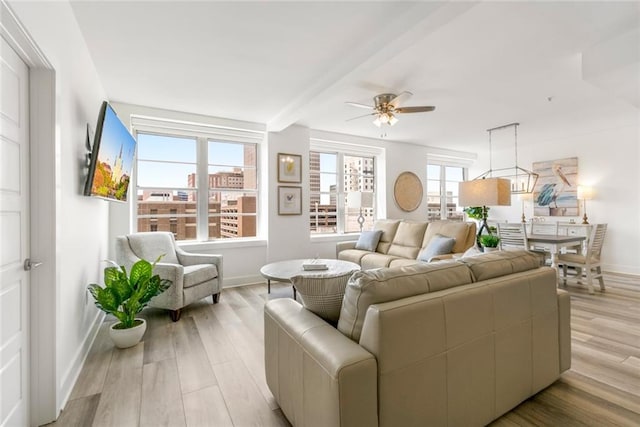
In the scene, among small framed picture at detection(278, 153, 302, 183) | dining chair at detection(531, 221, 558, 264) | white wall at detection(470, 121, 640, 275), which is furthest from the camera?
dining chair at detection(531, 221, 558, 264)

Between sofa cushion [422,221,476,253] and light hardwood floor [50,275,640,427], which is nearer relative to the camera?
light hardwood floor [50,275,640,427]

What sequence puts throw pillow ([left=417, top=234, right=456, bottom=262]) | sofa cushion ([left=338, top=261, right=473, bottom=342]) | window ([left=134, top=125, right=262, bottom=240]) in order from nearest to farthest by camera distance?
sofa cushion ([left=338, top=261, right=473, bottom=342])
throw pillow ([left=417, top=234, right=456, bottom=262])
window ([left=134, top=125, right=262, bottom=240])

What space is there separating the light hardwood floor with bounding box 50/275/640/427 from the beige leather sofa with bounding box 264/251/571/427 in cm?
18

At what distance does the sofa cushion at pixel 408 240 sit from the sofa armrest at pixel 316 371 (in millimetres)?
3009

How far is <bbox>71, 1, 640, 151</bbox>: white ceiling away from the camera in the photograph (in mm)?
2020

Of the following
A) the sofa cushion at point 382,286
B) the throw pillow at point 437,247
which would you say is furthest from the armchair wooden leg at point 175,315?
the throw pillow at point 437,247

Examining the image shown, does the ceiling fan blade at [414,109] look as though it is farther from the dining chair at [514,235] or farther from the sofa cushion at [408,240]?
the dining chair at [514,235]

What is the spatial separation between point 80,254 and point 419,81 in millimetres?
3477

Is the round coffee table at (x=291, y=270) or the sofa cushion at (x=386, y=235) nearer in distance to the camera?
the round coffee table at (x=291, y=270)

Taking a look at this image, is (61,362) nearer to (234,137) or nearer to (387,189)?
(234,137)

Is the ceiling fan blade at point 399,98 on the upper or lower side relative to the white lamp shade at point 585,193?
upper

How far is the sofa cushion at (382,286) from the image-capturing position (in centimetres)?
124

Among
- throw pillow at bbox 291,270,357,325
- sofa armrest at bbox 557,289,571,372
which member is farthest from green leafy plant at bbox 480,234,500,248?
throw pillow at bbox 291,270,357,325

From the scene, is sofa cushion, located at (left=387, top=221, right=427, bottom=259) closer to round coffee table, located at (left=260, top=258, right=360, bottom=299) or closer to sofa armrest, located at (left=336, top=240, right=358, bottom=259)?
sofa armrest, located at (left=336, top=240, right=358, bottom=259)
